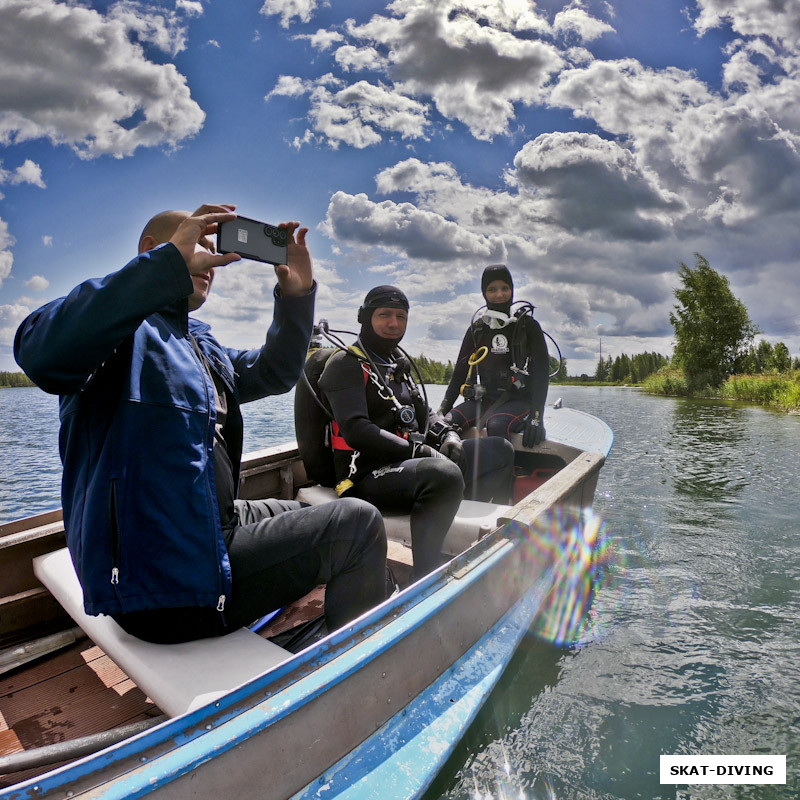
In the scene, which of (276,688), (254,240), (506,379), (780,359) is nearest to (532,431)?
(506,379)

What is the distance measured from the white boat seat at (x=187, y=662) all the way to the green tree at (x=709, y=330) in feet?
125

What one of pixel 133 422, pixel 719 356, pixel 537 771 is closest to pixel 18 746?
pixel 133 422

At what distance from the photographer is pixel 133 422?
1283mm

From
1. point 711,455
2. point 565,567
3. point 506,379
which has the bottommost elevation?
point 711,455

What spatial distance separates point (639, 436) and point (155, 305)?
15.5 metres

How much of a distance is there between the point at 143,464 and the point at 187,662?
602mm

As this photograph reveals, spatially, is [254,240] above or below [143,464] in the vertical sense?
above

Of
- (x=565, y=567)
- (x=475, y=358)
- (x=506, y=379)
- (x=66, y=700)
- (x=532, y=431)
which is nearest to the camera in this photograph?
(x=66, y=700)

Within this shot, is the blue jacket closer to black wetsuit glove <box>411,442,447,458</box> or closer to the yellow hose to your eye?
black wetsuit glove <box>411,442,447,458</box>

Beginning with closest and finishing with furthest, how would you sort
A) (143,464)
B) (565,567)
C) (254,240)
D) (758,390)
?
(143,464) → (254,240) → (565,567) → (758,390)

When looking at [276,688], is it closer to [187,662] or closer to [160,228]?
[187,662]

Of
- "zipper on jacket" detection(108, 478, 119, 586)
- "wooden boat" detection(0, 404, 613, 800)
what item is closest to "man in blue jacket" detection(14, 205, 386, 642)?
"zipper on jacket" detection(108, 478, 119, 586)

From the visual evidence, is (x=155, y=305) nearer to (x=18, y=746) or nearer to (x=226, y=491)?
(x=226, y=491)

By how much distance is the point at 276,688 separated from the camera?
132 cm
